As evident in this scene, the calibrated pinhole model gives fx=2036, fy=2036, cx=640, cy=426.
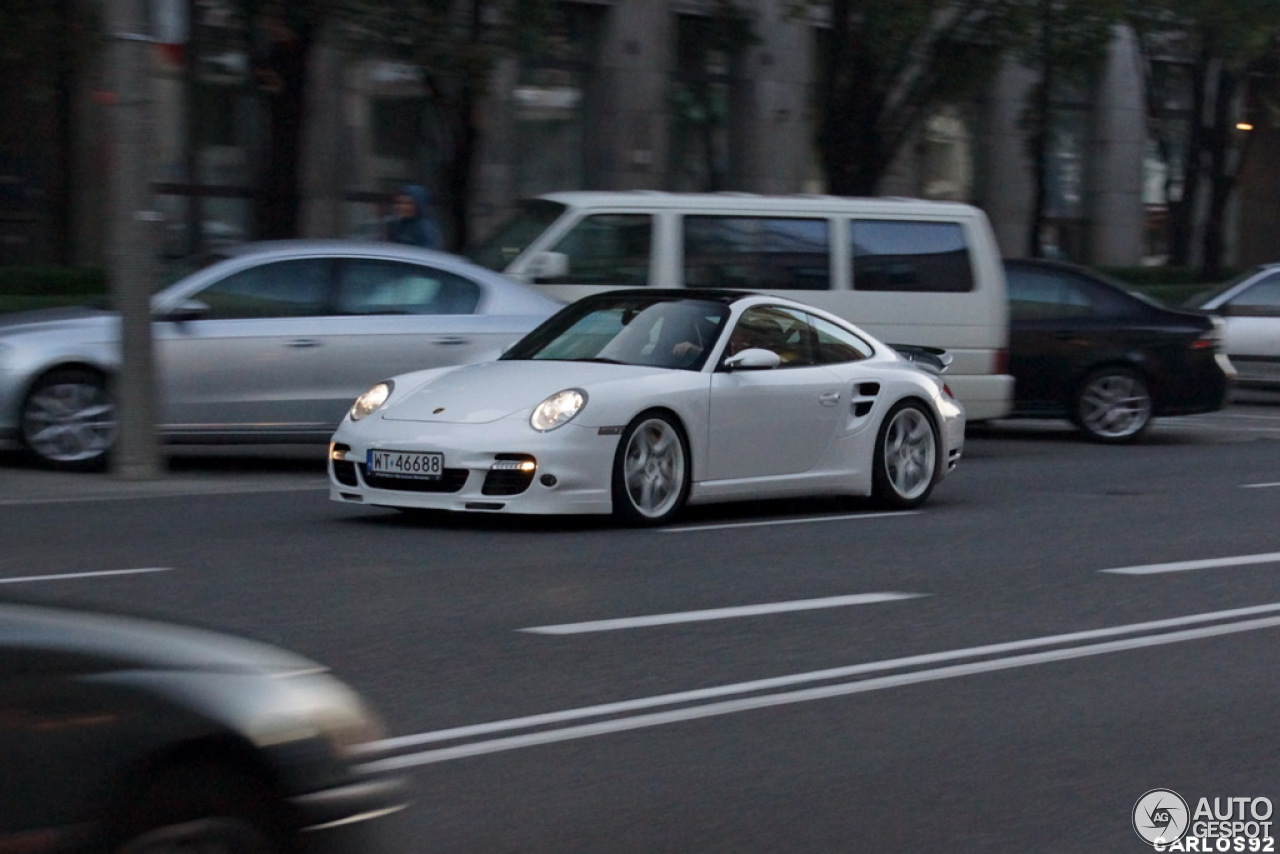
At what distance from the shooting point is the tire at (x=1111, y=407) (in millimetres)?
17891

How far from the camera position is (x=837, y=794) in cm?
526

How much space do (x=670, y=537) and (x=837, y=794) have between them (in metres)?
5.05

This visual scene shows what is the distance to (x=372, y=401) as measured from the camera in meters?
10.8

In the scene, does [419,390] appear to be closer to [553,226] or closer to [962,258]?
[553,226]

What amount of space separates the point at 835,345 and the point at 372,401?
282 cm

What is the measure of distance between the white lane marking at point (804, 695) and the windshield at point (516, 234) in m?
7.82

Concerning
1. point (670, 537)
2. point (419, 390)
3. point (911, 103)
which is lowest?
point (670, 537)

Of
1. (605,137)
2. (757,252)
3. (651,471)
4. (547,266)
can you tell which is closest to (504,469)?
(651,471)

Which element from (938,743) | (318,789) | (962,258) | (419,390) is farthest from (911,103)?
(318,789)

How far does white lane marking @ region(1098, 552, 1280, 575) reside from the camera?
9.48 meters

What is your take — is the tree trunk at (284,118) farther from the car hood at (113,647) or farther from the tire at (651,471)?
the car hood at (113,647)

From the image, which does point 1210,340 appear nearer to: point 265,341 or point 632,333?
point 632,333

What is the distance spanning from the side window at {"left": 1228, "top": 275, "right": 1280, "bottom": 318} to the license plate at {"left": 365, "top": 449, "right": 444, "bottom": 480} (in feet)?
45.6

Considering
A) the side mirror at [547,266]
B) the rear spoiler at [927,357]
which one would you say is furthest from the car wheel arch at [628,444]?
the side mirror at [547,266]
